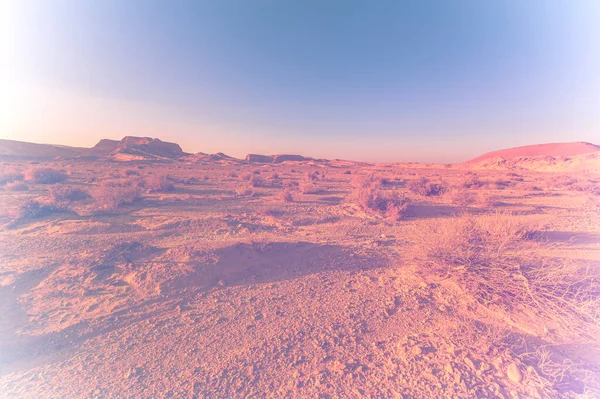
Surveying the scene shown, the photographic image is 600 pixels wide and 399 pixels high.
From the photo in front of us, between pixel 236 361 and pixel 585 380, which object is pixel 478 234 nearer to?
pixel 585 380

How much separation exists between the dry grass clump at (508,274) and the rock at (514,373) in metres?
1.25

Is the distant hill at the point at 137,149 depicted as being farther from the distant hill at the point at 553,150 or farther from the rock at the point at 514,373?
the distant hill at the point at 553,150

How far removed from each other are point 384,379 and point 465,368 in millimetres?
865

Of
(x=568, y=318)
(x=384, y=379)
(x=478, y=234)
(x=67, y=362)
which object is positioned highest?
(x=478, y=234)

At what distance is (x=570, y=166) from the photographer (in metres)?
43.7

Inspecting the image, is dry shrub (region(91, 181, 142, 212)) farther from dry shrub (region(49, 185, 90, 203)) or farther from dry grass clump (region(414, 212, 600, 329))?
dry grass clump (region(414, 212, 600, 329))

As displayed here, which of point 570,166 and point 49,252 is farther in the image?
point 570,166

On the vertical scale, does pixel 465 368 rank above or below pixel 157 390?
above

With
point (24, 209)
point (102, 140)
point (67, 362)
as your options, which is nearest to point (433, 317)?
point (67, 362)

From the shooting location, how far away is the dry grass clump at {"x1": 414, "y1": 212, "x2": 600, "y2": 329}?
3.65 m

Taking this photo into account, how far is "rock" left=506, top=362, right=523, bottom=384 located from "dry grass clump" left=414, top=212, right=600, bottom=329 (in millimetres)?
1249

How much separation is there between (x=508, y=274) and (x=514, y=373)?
1.69m

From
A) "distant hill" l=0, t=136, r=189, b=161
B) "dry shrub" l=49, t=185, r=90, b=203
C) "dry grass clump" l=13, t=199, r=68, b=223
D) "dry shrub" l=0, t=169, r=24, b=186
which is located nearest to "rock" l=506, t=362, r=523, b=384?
"dry grass clump" l=13, t=199, r=68, b=223

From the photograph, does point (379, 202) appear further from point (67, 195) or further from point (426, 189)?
point (67, 195)
